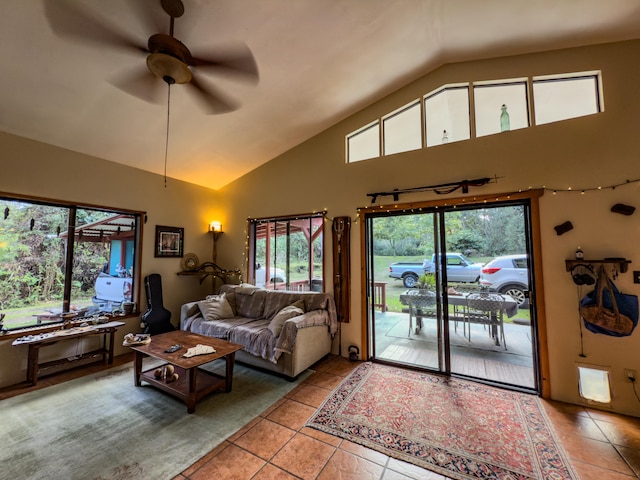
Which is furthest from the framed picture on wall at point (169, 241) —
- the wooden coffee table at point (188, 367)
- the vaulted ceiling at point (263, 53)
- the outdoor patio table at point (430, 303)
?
the outdoor patio table at point (430, 303)

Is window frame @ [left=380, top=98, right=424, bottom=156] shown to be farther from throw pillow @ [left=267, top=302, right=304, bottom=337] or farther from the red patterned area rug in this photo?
the red patterned area rug

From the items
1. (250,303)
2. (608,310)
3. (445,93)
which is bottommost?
(250,303)

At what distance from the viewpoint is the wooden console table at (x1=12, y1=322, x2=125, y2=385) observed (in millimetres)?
2977

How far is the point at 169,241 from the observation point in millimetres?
4637

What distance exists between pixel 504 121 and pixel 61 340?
235 inches

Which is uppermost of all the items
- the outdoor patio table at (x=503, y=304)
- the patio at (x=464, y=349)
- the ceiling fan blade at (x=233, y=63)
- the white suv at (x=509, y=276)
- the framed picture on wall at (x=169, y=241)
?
the ceiling fan blade at (x=233, y=63)

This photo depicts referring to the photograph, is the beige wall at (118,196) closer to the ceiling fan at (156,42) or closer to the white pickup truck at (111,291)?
the white pickup truck at (111,291)

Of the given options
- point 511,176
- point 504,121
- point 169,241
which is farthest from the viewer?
point 169,241

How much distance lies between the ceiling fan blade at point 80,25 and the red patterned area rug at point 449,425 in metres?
3.43

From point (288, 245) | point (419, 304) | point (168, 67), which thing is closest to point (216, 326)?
point (288, 245)

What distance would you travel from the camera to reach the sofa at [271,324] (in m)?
3.15

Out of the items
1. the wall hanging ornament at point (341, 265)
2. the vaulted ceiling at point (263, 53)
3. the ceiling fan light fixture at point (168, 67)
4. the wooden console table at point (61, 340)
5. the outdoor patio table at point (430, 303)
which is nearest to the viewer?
the ceiling fan light fixture at point (168, 67)

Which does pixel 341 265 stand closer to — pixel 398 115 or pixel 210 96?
pixel 398 115

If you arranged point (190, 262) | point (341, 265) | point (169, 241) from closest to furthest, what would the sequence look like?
point (341, 265)
point (169, 241)
point (190, 262)
